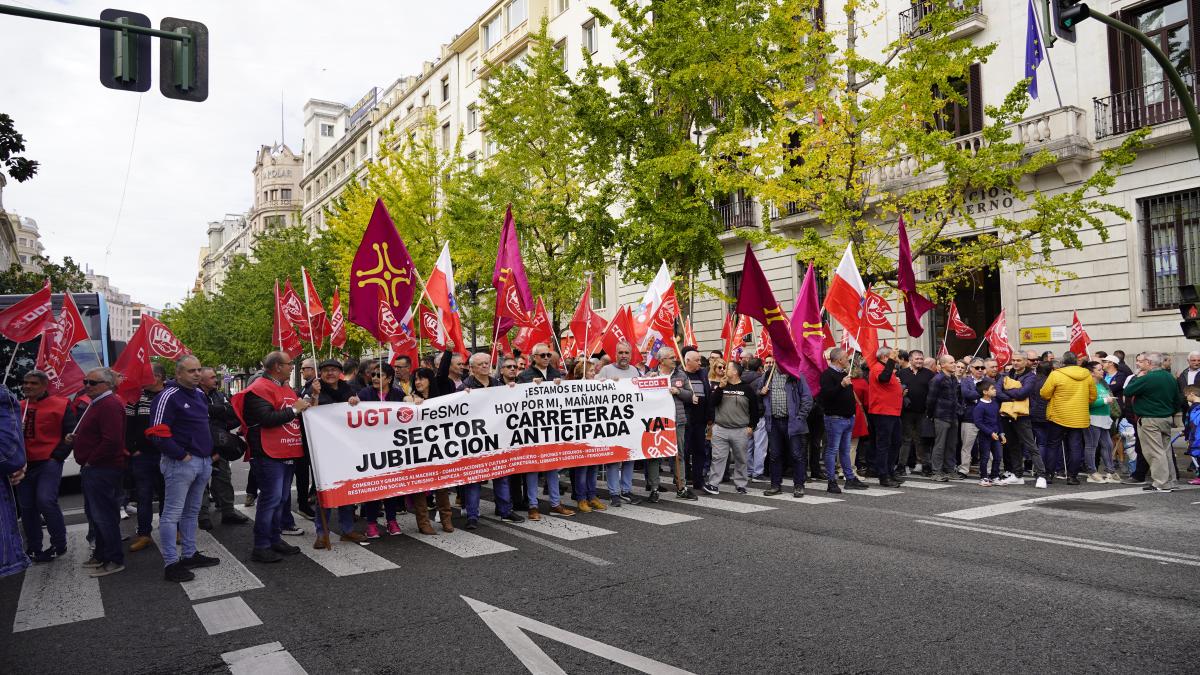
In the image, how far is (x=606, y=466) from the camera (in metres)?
10.1

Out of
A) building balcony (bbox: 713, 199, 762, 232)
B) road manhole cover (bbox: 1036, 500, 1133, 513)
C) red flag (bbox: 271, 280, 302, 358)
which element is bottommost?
road manhole cover (bbox: 1036, 500, 1133, 513)

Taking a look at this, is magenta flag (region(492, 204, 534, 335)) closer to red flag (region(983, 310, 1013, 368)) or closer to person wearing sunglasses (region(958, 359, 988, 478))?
person wearing sunglasses (region(958, 359, 988, 478))

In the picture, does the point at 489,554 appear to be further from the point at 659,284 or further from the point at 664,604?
the point at 659,284

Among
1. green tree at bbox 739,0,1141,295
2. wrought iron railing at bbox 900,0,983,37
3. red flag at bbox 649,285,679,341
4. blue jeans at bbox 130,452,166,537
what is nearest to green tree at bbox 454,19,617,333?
green tree at bbox 739,0,1141,295

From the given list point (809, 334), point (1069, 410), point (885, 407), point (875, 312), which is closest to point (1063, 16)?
point (875, 312)

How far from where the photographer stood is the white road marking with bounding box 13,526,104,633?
5.77 m

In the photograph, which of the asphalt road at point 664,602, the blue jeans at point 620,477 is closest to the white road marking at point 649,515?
the blue jeans at point 620,477

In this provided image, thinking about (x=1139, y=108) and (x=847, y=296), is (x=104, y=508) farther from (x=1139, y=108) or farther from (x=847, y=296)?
(x=1139, y=108)

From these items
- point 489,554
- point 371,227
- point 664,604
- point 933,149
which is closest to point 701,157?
point 933,149

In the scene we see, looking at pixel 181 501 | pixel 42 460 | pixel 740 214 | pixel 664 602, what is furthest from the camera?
pixel 740 214

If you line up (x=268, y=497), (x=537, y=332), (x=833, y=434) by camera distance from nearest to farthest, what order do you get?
(x=268, y=497)
(x=833, y=434)
(x=537, y=332)

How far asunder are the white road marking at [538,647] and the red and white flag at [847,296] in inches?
302

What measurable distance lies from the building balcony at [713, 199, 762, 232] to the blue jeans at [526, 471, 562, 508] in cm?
1834

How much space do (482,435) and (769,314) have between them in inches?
158
